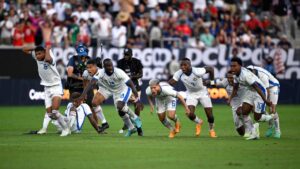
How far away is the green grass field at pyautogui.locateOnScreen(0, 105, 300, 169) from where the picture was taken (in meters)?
17.5

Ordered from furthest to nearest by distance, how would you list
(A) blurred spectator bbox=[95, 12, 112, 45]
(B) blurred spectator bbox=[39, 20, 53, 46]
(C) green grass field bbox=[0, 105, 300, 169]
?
1. (A) blurred spectator bbox=[95, 12, 112, 45]
2. (B) blurred spectator bbox=[39, 20, 53, 46]
3. (C) green grass field bbox=[0, 105, 300, 169]

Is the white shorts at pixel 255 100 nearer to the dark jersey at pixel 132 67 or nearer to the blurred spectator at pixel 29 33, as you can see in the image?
the dark jersey at pixel 132 67

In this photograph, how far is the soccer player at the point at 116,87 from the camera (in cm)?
2381

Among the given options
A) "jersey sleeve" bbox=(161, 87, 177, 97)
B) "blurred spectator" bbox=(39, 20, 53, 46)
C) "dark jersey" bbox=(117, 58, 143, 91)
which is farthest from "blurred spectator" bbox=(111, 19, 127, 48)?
"jersey sleeve" bbox=(161, 87, 177, 97)

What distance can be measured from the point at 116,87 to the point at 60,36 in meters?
16.1

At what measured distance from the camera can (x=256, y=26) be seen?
145 ft

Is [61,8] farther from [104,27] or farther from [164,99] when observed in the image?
[164,99]

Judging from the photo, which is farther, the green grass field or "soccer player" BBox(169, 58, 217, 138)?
"soccer player" BBox(169, 58, 217, 138)

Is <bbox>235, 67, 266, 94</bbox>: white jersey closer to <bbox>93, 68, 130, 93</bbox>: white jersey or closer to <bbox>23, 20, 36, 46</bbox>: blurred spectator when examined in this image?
<bbox>93, 68, 130, 93</bbox>: white jersey

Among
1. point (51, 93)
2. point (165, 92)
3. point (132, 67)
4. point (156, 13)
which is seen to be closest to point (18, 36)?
point (156, 13)

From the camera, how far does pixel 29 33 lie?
1516 inches

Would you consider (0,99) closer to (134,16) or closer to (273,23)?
(134,16)

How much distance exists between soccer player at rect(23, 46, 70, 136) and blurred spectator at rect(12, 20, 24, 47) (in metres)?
13.7

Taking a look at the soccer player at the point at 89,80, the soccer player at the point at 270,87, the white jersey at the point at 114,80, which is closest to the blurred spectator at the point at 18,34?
the soccer player at the point at 89,80
